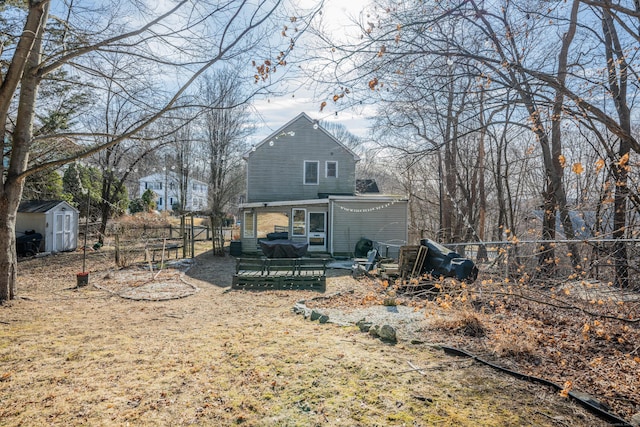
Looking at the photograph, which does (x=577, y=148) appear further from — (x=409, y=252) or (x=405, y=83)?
(x=405, y=83)

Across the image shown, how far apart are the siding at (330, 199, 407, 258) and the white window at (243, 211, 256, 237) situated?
14.6 feet

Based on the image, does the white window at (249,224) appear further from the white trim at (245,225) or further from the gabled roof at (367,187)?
the gabled roof at (367,187)

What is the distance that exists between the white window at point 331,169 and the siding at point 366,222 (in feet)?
8.65

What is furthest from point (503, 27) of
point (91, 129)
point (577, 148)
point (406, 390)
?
point (91, 129)

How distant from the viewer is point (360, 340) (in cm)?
511

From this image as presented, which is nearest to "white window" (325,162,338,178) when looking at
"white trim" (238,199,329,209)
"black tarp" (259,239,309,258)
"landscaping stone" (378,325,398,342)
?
A: "white trim" (238,199,329,209)

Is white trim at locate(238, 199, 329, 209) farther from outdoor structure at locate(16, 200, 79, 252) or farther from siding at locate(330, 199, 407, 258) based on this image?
outdoor structure at locate(16, 200, 79, 252)

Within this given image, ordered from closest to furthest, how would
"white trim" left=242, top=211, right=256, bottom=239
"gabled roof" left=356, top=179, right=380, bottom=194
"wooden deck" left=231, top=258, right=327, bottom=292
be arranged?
"wooden deck" left=231, top=258, right=327, bottom=292 < "white trim" left=242, top=211, right=256, bottom=239 < "gabled roof" left=356, top=179, right=380, bottom=194

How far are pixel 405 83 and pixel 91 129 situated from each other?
1631cm

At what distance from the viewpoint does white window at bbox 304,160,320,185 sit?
19641 mm

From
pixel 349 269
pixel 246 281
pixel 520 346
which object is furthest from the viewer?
pixel 349 269

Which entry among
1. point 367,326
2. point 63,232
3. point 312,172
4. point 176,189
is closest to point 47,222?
point 63,232

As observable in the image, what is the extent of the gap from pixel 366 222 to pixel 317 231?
100.0 inches

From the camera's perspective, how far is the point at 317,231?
18.2m
